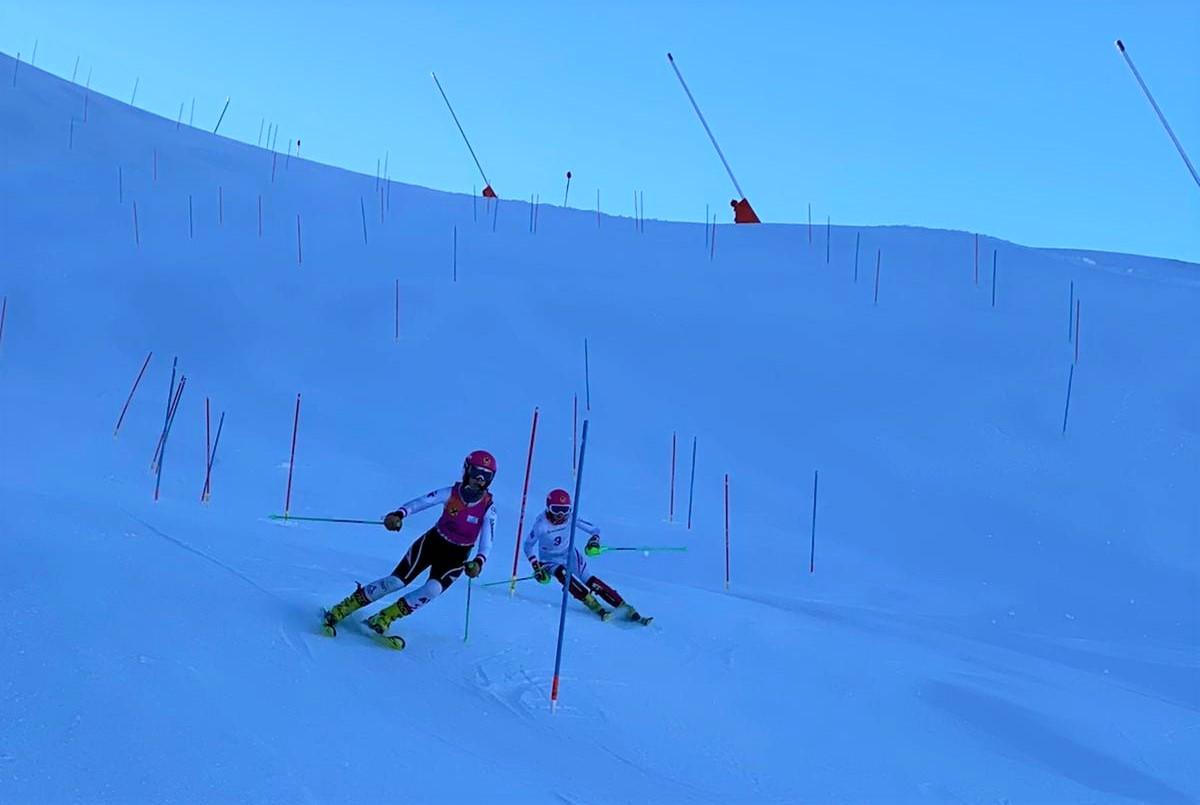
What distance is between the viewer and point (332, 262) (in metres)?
16.3

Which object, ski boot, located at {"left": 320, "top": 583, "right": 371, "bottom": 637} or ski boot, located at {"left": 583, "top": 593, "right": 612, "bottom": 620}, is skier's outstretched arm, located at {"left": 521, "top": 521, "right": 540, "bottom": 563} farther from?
ski boot, located at {"left": 320, "top": 583, "right": 371, "bottom": 637}


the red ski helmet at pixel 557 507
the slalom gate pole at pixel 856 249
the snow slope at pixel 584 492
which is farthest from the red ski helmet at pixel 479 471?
the slalom gate pole at pixel 856 249

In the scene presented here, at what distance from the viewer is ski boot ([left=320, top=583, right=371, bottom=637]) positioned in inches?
190

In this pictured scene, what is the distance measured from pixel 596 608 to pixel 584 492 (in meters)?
4.54

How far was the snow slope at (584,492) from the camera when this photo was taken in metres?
3.96

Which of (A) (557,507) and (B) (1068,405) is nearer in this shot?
(A) (557,507)

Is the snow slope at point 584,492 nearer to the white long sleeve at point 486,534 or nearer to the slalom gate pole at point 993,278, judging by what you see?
the slalom gate pole at point 993,278

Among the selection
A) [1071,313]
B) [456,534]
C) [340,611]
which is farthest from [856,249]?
[340,611]

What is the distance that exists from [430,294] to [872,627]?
31.0ft

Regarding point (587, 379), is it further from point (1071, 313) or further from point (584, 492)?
point (1071, 313)

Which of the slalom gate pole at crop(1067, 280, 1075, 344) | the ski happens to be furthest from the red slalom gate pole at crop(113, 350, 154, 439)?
the slalom gate pole at crop(1067, 280, 1075, 344)

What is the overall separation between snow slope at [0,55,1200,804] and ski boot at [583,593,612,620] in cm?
30

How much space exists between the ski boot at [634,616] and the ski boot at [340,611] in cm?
210

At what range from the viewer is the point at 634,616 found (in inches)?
263
